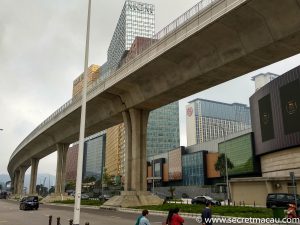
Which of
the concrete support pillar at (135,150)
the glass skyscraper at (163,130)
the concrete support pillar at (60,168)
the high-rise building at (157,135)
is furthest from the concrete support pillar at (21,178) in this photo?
the concrete support pillar at (135,150)

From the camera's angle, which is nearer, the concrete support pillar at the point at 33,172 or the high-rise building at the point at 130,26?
the concrete support pillar at the point at 33,172

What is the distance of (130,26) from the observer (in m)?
A: 187

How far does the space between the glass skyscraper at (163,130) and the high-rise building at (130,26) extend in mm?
38486

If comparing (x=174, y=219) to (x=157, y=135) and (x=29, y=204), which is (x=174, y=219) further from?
(x=157, y=135)

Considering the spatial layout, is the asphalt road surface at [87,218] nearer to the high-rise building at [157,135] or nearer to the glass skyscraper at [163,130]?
the high-rise building at [157,135]

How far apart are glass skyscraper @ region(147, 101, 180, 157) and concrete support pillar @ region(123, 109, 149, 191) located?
11920 cm

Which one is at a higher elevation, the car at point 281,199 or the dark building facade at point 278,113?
the dark building facade at point 278,113

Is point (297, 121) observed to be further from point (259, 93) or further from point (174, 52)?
point (174, 52)

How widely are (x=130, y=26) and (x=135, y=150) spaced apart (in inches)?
6161

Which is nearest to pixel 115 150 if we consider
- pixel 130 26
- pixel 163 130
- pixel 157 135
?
pixel 157 135

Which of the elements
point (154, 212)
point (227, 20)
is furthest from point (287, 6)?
point (154, 212)

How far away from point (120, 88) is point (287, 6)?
69.7 ft

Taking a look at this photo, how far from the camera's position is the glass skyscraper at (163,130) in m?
164

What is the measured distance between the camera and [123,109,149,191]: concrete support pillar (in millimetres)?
39375
